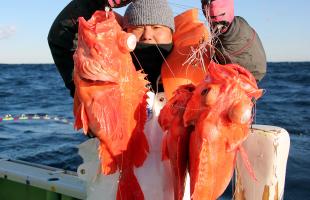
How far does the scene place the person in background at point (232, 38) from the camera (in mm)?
2289

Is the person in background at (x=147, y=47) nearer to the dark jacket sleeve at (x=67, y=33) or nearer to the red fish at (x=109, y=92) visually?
the dark jacket sleeve at (x=67, y=33)

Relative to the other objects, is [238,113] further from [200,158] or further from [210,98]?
[200,158]

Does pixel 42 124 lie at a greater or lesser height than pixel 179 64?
lesser

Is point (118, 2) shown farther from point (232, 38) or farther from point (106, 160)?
point (106, 160)

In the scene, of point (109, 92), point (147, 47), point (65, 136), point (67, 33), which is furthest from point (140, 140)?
point (65, 136)

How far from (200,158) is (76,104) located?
0.96 m

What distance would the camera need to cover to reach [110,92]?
236cm

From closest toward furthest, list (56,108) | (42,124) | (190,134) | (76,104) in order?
(190,134), (76,104), (42,124), (56,108)

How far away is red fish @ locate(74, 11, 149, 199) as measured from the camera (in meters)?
2.34

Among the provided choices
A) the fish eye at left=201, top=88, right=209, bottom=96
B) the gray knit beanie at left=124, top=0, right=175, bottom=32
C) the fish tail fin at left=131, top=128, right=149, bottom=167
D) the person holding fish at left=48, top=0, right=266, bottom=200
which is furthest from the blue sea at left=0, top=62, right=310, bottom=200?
the fish eye at left=201, top=88, right=209, bottom=96

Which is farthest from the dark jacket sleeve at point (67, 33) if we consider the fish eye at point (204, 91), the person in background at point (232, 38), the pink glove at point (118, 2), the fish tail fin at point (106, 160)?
the fish eye at point (204, 91)

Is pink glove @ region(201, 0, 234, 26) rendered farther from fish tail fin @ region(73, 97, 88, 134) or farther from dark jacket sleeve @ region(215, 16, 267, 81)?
fish tail fin @ region(73, 97, 88, 134)

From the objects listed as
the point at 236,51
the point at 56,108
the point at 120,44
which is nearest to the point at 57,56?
the point at 120,44

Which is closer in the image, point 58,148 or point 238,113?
point 238,113
